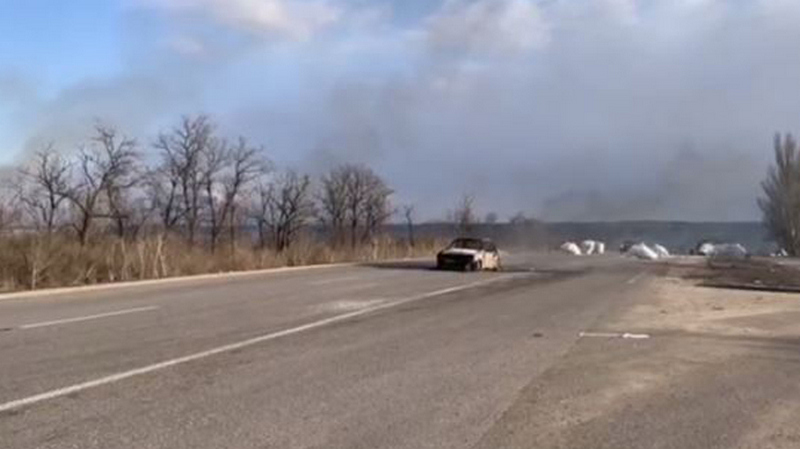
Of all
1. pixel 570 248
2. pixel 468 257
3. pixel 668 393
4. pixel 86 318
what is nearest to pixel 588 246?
pixel 570 248

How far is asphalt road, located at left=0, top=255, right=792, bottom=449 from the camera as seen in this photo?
24.2 ft

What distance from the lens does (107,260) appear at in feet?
98.4

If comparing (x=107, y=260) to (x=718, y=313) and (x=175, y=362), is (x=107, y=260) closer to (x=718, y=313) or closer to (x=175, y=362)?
(x=718, y=313)

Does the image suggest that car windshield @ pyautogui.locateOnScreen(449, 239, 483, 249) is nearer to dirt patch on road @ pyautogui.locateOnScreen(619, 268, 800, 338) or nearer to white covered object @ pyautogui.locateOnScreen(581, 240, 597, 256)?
dirt patch on road @ pyautogui.locateOnScreen(619, 268, 800, 338)

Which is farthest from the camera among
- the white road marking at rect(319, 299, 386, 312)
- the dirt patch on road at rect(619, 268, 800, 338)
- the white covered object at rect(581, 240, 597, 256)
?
the white covered object at rect(581, 240, 597, 256)

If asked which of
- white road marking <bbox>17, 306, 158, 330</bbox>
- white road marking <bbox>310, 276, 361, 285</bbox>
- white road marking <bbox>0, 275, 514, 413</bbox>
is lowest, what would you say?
white road marking <bbox>0, 275, 514, 413</bbox>

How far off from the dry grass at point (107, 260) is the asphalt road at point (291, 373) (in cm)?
591

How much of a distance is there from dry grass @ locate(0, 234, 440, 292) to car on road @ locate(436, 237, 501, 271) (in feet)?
25.0

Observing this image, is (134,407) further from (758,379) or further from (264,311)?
(264,311)

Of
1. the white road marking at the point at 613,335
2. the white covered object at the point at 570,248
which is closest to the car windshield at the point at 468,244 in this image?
the white road marking at the point at 613,335

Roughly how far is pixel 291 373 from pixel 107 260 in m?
21.2

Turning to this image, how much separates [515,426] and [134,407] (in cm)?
312

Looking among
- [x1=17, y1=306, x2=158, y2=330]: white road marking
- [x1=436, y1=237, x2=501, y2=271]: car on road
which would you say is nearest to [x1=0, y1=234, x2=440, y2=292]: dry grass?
[x1=436, y1=237, x2=501, y2=271]: car on road

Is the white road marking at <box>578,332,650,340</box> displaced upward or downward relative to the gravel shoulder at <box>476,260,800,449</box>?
upward
